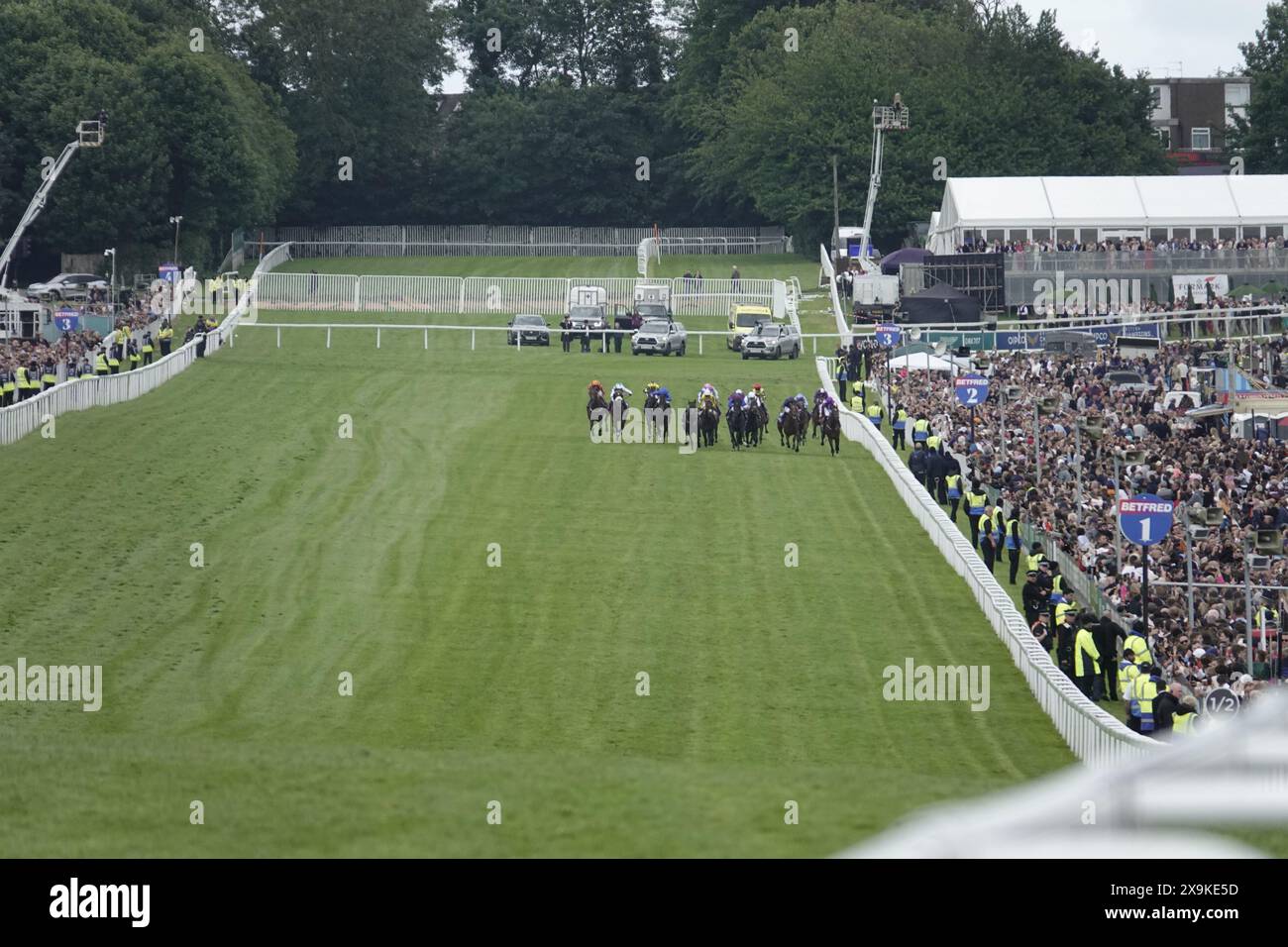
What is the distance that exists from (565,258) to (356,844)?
85.4 m

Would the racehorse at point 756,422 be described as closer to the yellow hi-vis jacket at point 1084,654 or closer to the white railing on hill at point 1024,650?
the white railing on hill at point 1024,650

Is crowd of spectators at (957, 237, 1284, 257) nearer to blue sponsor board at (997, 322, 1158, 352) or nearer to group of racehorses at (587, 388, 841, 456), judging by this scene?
blue sponsor board at (997, 322, 1158, 352)

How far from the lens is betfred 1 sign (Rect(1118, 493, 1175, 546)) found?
21.3 m

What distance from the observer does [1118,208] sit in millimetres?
68375

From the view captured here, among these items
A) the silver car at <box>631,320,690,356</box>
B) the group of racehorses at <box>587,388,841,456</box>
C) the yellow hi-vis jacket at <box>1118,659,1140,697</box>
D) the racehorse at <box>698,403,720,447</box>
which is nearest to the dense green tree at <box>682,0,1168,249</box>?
the silver car at <box>631,320,690,356</box>

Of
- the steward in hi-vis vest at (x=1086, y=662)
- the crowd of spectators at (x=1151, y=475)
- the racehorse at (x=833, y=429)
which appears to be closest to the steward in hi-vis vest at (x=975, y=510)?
the crowd of spectators at (x=1151, y=475)

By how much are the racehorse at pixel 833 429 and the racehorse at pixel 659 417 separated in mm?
3478

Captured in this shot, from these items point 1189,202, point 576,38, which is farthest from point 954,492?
point 576,38

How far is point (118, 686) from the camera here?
2136 cm

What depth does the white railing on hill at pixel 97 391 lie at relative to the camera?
118 feet

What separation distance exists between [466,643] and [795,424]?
17535 millimetres

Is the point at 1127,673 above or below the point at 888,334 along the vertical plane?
below

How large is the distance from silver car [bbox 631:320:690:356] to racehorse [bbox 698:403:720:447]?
1594 centimetres

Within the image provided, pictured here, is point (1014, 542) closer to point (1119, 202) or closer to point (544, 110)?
point (1119, 202)
